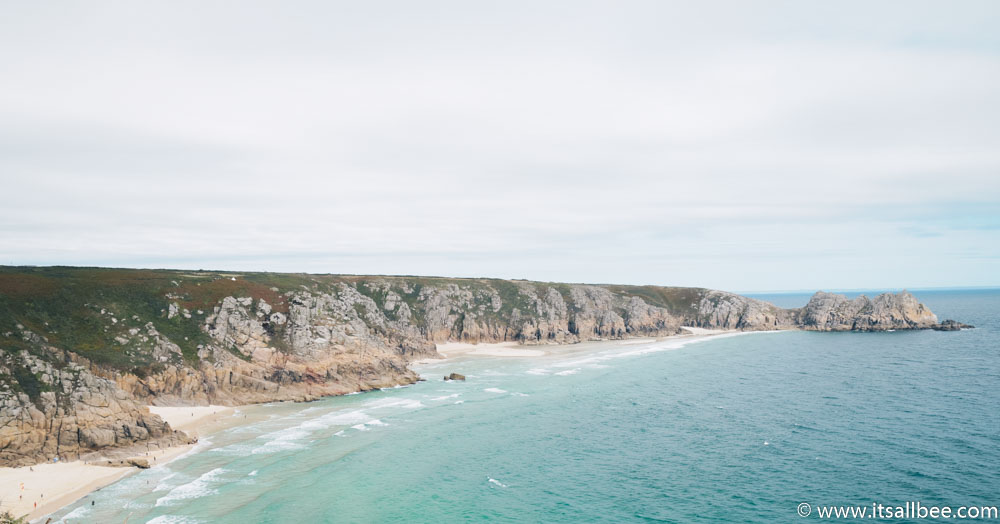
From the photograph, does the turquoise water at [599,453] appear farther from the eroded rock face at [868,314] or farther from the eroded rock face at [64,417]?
the eroded rock face at [868,314]

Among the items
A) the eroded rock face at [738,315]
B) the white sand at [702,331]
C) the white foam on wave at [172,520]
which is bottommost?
the white foam on wave at [172,520]

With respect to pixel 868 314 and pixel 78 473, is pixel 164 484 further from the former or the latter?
pixel 868 314

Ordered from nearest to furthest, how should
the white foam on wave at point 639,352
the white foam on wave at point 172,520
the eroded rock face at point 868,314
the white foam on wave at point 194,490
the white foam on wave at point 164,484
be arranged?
1. the white foam on wave at point 172,520
2. the white foam on wave at point 194,490
3. the white foam on wave at point 164,484
4. the white foam on wave at point 639,352
5. the eroded rock face at point 868,314

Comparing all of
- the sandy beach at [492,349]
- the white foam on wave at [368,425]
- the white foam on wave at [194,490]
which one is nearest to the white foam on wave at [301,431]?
the white foam on wave at [368,425]

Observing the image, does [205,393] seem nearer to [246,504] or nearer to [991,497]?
[246,504]

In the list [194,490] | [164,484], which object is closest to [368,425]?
[194,490]

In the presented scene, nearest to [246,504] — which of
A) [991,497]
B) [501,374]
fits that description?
[991,497]
